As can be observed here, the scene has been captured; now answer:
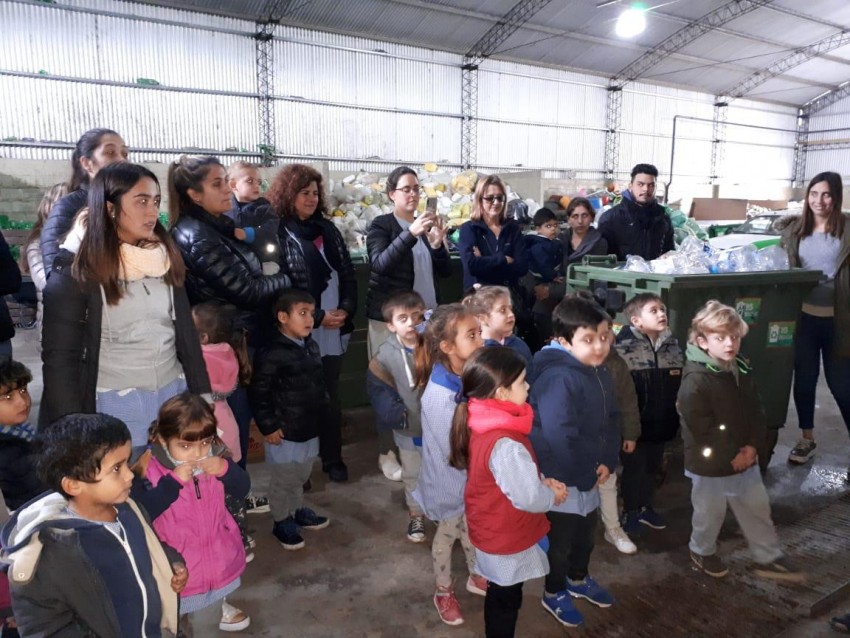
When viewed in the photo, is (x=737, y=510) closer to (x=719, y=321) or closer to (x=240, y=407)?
(x=719, y=321)

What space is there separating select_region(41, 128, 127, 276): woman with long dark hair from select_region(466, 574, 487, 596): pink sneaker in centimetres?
202

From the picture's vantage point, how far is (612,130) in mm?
19625

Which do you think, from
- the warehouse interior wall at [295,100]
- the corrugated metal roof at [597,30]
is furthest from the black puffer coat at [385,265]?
the corrugated metal roof at [597,30]

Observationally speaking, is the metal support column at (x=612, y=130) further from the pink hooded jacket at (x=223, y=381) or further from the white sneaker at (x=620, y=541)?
the pink hooded jacket at (x=223, y=381)

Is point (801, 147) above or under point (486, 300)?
above

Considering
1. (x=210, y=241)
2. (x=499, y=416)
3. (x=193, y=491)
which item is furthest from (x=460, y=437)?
(x=210, y=241)

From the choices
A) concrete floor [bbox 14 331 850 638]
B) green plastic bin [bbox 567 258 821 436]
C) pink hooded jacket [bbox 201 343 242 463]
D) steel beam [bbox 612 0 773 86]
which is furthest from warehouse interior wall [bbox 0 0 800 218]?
green plastic bin [bbox 567 258 821 436]

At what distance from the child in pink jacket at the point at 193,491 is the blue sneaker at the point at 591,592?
134 centimetres

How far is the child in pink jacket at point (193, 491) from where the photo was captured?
1.77 m

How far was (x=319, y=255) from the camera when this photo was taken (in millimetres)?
3312

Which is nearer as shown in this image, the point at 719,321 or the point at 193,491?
the point at 193,491

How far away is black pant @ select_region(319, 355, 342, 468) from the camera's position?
3514 mm

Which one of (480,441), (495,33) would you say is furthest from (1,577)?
(495,33)

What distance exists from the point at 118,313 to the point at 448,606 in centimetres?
155
